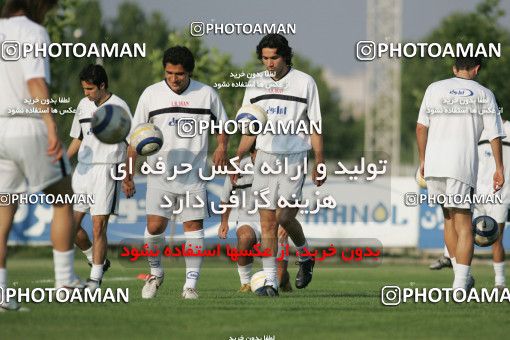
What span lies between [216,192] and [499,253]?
12.6 metres

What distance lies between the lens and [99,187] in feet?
42.1

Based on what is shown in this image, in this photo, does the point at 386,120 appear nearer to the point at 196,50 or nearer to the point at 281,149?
the point at 196,50

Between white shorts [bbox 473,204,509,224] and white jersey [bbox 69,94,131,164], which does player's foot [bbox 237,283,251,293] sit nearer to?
white jersey [bbox 69,94,131,164]

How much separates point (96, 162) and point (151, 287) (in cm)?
174

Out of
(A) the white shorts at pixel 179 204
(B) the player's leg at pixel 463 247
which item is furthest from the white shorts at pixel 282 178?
(B) the player's leg at pixel 463 247

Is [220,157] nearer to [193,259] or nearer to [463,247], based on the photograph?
[193,259]

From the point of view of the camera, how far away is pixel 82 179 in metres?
13.1

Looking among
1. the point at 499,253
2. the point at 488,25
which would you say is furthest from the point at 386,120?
the point at 499,253

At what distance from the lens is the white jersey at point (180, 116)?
11.9 meters

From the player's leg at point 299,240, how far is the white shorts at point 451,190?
5.44 feet

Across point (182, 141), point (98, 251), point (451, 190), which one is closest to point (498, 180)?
point (451, 190)

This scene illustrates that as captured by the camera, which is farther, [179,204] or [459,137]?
[179,204]

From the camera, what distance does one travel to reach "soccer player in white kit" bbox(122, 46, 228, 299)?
11852 mm

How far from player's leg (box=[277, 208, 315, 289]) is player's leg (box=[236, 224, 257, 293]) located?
3.76 ft
